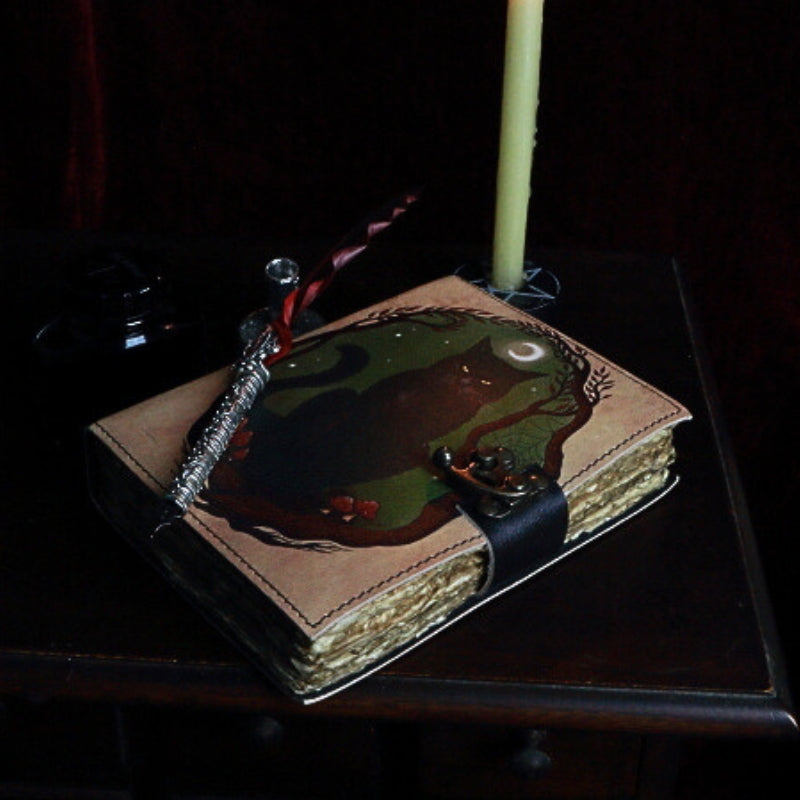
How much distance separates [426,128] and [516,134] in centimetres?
23

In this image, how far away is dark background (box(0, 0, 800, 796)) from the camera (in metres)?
0.86

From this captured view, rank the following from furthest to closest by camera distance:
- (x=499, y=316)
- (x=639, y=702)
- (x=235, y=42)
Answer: (x=235, y=42) → (x=499, y=316) → (x=639, y=702)

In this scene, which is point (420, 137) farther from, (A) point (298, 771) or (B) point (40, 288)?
(A) point (298, 771)

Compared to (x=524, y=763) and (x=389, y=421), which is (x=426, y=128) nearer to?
(x=389, y=421)

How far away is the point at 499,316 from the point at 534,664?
21 cm

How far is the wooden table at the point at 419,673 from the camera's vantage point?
474 mm

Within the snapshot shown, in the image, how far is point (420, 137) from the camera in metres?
0.91

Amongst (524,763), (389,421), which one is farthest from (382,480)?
(524,763)

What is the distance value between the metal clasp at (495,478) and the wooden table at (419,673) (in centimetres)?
5

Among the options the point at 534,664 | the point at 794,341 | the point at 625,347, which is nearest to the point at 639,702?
the point at 534,664

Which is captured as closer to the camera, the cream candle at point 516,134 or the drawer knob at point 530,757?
the drawer knob at point 530,757

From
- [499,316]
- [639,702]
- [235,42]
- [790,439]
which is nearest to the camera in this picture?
[639,702]

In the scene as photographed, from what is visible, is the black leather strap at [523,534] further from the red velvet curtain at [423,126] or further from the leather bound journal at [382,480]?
the red velvet curtain at [423,126]

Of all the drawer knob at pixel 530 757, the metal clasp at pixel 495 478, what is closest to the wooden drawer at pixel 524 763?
the drawer knob at pixel 530 757
